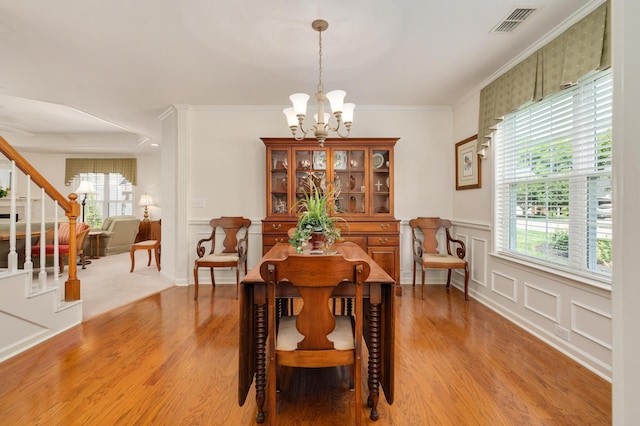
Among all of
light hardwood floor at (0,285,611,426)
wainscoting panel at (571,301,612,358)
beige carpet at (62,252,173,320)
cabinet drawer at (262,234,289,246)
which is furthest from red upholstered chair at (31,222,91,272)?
wainscoting panel at (571,301,612,358)

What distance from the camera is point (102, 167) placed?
26.3 ft

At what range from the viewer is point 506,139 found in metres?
3.19

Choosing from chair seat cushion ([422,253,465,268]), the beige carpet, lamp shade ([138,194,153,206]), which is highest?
lamp shade ([138,194,153,206])

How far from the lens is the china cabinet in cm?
389

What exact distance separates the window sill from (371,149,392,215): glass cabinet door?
5.00ft

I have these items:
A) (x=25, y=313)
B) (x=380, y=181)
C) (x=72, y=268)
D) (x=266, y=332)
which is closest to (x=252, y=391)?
(x=266, y=332)

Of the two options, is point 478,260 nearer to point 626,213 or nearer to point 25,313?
point 626,213

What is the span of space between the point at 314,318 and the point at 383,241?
2.53 m

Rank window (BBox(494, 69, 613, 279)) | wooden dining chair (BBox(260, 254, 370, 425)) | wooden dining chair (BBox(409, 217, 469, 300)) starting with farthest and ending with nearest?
wooden dining chair (BBox(409, 217, 469, 300))
window (BBox(494, 69, 613, 279))
wooden dining chair (BBox(260, 254, 370, 425))

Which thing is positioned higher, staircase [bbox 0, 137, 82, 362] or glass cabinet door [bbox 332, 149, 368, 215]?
glass cabinet door [bbox 332, 149, 368, 215]

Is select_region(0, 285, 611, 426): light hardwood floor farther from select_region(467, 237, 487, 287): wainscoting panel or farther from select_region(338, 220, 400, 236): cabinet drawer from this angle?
select_region(338, 220, 400, 236): cabinet drawer

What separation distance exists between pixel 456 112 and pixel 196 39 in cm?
328

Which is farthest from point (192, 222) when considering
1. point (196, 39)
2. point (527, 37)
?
point (527, 37)

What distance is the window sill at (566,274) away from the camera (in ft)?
6.81
